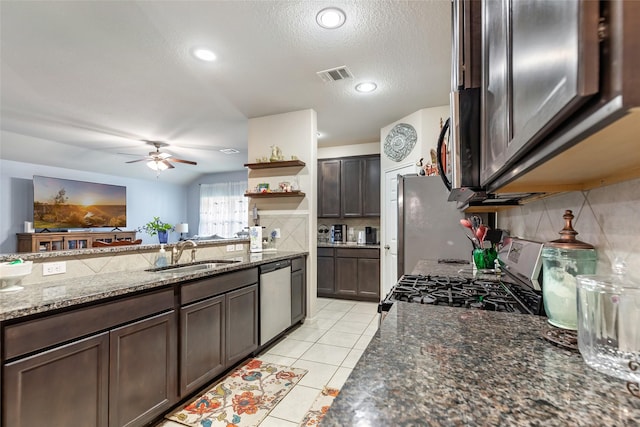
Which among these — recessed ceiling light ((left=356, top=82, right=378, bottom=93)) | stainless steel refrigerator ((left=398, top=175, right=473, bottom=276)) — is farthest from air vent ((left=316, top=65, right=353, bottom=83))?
stainless steel refrigerator ((left=398, top=175, right=473, bottom=276))

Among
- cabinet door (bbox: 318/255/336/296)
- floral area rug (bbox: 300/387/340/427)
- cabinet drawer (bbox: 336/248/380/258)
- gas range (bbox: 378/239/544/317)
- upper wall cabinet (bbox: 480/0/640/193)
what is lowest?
floral area rug (bbox: 300/387/340/427)

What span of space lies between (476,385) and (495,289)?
102 centimetres

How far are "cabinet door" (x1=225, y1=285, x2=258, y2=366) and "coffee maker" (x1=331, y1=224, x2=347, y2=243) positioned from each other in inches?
104

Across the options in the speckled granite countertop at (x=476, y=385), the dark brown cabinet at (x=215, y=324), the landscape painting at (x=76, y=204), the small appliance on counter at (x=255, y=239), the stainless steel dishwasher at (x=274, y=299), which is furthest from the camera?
the landscape painting at (x=76, y=204)

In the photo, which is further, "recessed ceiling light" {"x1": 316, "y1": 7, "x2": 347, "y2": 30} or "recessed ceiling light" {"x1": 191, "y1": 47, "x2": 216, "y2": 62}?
"recessed ceiling light" {"x1": 191, "y1": 47, "x2": 216, "y2": 62}

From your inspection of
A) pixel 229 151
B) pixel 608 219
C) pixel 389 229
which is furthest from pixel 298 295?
pixel 229 151

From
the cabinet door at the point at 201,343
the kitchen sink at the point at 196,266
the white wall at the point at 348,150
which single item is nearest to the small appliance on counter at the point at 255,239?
the kitchen sink at the point at 196,266

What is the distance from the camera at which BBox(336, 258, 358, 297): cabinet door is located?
473cm

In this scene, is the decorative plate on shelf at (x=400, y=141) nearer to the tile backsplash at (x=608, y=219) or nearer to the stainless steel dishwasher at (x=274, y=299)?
the stainless steel dishwasher at (x=274, y=299)

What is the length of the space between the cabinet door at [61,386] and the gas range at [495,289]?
4.64 ft

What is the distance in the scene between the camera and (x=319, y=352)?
2.86 m

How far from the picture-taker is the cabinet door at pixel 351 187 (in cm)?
500

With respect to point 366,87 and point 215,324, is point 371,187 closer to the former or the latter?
A: point 366,87

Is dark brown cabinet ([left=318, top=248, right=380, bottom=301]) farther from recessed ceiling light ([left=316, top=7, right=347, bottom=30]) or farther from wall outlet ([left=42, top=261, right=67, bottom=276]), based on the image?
wall outlet ([left=42, top=261, right=67, bottom=276])
